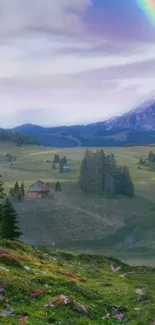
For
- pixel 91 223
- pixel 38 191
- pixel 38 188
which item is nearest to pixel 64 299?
pixel 91 223

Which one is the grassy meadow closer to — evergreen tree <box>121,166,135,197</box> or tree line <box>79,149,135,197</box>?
evergreen tree <box>121,166,135,197</box>

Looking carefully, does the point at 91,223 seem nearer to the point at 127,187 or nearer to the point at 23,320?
the point at 127,187

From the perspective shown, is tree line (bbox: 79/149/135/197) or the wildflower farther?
tree line (bbox: 79/149/135/197)

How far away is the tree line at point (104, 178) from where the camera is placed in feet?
609

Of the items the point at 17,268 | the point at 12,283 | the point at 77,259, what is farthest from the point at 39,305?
the point at 77,259

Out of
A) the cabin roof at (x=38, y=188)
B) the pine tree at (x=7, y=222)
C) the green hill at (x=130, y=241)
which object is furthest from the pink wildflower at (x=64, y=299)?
the cabin roof at (x=38, y=188)

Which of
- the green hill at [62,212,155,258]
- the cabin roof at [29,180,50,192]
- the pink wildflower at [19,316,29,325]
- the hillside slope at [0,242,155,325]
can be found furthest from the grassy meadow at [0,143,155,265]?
the pink wildflower at [19,316,29,325]

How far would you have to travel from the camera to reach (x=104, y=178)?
7505 inches

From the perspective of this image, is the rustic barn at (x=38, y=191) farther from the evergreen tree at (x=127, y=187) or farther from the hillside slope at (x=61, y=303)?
the hillside slope at (x=61, y=303)

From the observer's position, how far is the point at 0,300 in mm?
28266

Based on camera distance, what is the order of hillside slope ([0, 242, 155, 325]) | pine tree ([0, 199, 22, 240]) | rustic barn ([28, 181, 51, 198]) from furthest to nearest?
1. rustic barn ([28, 181, 51, 198])
2. pine tree ([0, 199, 22, 240])
3. hillside slope ([0, 242, 155, 325])

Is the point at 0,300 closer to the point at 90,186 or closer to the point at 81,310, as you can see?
the point at 81,310

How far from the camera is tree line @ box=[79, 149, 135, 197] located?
185750 millimetres

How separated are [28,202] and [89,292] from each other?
121770 mm
